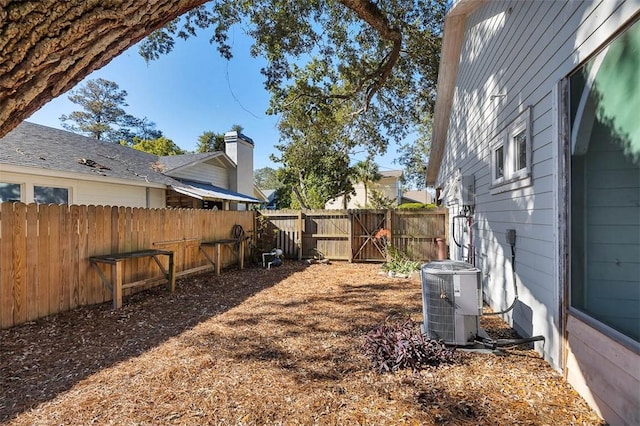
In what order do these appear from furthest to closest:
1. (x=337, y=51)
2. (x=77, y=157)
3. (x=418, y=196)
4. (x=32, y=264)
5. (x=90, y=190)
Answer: (x=418, y=196) → (x=77, y=157) → (x=90, y=190) → (x=337, y=51) → (x=32, y=264)

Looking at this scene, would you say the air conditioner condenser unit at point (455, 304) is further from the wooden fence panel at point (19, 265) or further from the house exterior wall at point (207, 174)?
the house exterior wall at point (207, 174)

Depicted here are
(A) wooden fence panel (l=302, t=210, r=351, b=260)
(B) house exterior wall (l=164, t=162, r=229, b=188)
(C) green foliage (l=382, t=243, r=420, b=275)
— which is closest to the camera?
(C) green foliage (l=382, t=243, r=420, b=275)

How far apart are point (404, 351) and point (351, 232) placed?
22.0 feet

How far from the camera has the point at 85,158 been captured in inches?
353

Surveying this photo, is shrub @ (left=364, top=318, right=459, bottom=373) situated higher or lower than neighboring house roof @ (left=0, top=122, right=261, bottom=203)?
lower

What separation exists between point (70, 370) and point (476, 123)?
6.76m

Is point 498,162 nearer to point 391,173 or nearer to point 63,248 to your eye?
point 63,248

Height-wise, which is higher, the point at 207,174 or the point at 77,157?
the point at 207,174

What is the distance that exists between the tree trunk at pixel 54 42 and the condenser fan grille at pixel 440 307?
3154 millimetres

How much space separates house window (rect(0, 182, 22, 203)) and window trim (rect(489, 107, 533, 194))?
31.1 feet

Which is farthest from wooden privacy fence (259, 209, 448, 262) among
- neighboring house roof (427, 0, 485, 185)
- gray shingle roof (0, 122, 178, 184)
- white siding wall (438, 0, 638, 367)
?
gray shingle roof (0, 122, 178, 184)

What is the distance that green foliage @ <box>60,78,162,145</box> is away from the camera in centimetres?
3097

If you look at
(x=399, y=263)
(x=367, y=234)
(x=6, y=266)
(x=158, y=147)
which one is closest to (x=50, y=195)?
(x=6, y=266)

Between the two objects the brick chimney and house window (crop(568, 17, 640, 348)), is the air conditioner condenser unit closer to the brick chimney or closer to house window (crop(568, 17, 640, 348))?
house window (crop(568, 17, 640, 348))
